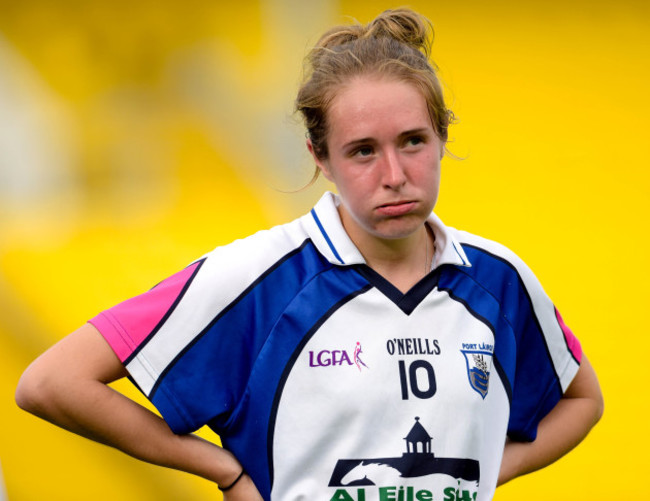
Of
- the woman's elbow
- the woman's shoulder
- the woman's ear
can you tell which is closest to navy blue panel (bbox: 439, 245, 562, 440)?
the woman's shoulder

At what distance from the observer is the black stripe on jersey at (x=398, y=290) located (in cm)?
134

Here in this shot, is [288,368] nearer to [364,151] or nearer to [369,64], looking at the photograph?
[364,151]

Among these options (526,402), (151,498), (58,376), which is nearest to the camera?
(58,376)

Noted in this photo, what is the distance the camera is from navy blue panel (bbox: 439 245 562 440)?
140cm

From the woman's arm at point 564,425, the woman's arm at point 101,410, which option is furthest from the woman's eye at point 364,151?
the woman's arm at point 564,425

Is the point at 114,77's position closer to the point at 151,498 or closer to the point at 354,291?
the point at 151,498

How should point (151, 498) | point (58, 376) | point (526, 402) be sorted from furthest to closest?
point (151, 498), point (526, 402), point (58, 376)

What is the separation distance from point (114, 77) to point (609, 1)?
4.36 ft

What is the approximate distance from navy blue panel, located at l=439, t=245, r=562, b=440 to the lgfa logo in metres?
0.20

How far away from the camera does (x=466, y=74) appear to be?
233 centimetres

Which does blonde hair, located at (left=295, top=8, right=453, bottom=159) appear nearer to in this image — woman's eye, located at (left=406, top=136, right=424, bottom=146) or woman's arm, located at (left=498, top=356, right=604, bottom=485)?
woman's eye, located at (left=406, top=136, right=424, bottom=146)

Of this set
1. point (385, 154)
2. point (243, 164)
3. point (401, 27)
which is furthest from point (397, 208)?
point (243, 164)

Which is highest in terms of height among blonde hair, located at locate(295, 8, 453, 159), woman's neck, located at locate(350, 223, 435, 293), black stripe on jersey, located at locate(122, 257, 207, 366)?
blonde hair, located at locate(295, 8, 453, 159)

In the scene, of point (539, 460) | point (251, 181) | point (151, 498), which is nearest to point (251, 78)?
point (251, 181)
